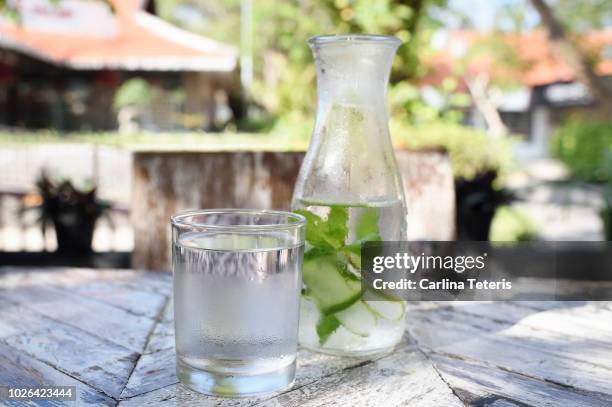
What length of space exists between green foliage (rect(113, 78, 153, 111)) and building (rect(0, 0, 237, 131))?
0.50 ft

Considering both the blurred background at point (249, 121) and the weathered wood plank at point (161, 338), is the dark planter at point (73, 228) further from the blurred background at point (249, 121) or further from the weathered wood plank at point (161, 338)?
the weathered wood plank at point (161, 338)

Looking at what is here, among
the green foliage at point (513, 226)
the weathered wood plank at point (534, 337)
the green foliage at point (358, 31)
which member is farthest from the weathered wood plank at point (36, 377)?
the green foliage at point (513, 226)

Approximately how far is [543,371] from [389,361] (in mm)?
154

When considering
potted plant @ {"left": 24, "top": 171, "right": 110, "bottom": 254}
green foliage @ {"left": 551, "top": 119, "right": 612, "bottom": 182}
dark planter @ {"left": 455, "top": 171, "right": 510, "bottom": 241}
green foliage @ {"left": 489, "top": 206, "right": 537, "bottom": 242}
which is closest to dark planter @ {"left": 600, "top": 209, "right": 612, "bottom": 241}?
dark planter @ {"left": 455, "top": 171, "right": 510, "bottom": 241}

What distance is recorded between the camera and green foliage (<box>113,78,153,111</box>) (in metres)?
13.4

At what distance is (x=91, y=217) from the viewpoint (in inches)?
89.9

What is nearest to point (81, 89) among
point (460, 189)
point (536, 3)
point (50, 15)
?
point (50, 15)

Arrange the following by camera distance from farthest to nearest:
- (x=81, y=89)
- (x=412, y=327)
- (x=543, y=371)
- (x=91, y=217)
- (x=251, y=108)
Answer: (x=251, y=108) → (x=81, y=89) → (x=91, y=217) → (x=412, y=327) → (x=543, y=371)

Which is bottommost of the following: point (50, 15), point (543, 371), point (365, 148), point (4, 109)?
point (543, 371)

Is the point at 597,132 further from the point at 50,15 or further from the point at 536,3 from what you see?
the point at 50,15

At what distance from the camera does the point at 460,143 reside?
16.3ft

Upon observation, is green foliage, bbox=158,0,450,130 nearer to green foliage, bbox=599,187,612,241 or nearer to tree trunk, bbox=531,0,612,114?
green foliage, bbox=599,187,612,241

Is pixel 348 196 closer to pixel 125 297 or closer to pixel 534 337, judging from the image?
pixel 534 337

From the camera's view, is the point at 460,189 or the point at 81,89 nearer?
the point at 460,189
